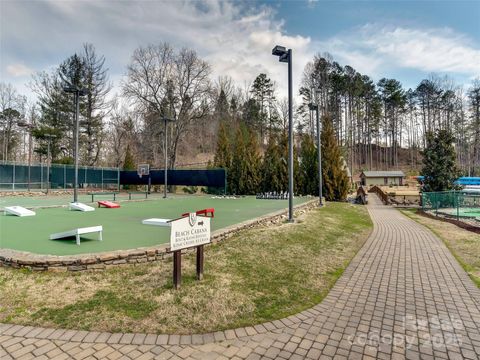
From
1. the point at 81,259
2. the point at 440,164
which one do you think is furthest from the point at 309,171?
the point at 81,259

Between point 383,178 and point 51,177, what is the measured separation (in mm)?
49689

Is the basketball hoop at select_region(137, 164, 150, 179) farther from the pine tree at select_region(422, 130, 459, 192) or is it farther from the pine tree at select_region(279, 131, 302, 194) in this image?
the pine tree at select_region(422, 130, 459, 192)

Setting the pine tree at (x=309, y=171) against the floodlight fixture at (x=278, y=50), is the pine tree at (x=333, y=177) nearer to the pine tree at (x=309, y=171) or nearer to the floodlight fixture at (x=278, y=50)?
the pine tree at (x=309, y=171)

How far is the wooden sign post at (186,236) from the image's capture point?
12.8 ft

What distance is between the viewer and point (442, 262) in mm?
5988

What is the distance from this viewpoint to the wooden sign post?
3912 mm

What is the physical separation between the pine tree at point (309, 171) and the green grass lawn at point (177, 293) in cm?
1716

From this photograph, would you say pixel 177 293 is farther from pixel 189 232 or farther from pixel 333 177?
pixel 333 177

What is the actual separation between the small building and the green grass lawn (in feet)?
163

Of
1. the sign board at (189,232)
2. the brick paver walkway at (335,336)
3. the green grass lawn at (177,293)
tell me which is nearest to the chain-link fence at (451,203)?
the green grass lawn at (177,293)

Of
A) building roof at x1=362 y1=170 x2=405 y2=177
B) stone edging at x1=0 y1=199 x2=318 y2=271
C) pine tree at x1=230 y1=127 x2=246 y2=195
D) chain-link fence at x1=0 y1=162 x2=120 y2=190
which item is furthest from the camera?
building roof at x1=362 y1=170 x2=405 y2=177

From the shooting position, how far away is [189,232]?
4.15 metres

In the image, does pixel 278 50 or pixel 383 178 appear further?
pixel 383 178

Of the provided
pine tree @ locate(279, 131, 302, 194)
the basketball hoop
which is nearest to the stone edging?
pine tree @ locate(279, 131, 302, 194)
